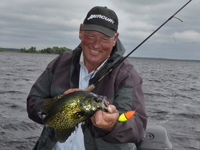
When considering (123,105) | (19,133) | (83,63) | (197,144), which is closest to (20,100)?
(19,133)

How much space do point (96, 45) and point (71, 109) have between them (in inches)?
50.2

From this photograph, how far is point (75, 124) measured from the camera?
10.1 ft

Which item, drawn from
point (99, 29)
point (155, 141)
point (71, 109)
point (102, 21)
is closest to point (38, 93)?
point (71, 109)

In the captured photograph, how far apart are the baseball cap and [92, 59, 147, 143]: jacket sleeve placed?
2.22 feet

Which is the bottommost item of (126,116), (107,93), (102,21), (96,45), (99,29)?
(126,116)

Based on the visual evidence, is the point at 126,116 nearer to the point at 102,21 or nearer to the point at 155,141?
the point at 102,21

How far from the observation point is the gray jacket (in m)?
3.24

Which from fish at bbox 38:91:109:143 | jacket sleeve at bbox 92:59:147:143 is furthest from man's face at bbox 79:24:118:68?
fish at bbox 38:91:109:143

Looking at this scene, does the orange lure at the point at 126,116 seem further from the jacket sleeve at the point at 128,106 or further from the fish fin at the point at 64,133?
the fish fin at the point at 64,133

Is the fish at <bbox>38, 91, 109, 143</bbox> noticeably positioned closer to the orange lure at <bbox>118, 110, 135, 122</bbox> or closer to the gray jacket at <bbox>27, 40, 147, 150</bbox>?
the orange lure at <bbox>118, 110, 135, 122</bbox>

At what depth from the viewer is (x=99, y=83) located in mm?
3818

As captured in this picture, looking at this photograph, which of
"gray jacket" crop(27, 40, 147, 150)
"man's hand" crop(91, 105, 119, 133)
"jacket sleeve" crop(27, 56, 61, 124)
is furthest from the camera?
"jacket sleeve" crop(27, 56, 61, 124)

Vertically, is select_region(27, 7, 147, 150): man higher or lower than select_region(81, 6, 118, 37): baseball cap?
lower

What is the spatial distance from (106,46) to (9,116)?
9.23 meters
